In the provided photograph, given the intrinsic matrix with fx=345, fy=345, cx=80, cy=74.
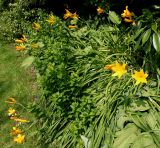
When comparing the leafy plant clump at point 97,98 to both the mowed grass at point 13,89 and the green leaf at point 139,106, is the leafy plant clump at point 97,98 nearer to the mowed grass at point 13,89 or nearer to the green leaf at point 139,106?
the green leaf at point 139,106

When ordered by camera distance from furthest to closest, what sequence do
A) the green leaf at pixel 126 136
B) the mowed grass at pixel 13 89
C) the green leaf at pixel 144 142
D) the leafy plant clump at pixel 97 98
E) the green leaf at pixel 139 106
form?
the mowed grass at pixel 13 89 → the green leaf at pixel 139 106 → the leafy plant clump at pixel 97 98 → the green leaf at pixel 126 136 → the green leaf at pixel 144 142

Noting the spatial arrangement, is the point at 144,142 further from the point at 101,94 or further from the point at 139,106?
the point at 101,94

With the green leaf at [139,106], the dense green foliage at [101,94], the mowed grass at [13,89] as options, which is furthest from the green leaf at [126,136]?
the mowed grass at [13,89]

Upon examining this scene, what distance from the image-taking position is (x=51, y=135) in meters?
4.00

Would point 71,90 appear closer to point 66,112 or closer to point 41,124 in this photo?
point 66,112

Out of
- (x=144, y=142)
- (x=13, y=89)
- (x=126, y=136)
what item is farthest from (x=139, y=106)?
(x=13, y=89)

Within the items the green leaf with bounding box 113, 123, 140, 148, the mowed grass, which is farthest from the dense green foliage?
the mowed grass

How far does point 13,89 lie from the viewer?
543cm

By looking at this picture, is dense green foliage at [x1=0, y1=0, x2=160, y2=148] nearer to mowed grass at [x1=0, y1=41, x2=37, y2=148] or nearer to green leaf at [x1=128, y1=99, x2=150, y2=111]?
green leaf at [x1=128, y1=99, x2=150, y2=111]

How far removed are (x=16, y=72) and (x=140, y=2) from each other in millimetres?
2437

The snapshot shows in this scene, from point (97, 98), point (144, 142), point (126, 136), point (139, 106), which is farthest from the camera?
point (97, 98)

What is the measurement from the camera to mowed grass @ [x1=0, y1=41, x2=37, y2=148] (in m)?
4.25

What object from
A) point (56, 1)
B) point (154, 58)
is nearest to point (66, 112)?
point (154, 58)

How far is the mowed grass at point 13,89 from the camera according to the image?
13.9 feet
